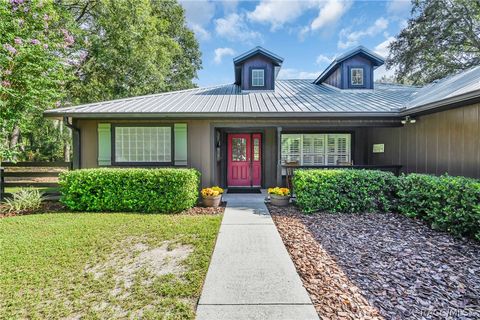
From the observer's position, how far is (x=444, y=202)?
4887 millimetres

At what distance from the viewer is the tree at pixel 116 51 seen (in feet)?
37.2

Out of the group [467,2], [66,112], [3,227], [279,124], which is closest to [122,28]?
[66,112]

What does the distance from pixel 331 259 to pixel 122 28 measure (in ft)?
41.2

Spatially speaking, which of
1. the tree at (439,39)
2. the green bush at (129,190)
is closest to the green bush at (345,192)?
→ the green bush at (129,190)

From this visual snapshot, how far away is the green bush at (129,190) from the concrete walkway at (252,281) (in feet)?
6.47

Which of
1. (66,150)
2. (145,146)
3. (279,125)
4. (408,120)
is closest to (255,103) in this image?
(279,125)

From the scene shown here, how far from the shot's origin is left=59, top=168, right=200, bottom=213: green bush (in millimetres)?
6309

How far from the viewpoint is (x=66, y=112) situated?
720 cm

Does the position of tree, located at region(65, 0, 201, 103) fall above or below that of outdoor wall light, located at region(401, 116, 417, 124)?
above

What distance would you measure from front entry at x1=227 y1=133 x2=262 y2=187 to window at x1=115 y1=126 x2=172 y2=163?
9.50 feet

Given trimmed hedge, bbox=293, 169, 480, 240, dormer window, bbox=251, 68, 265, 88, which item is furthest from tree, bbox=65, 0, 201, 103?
trimmed hedge, bbox=293, 169, 480, 240

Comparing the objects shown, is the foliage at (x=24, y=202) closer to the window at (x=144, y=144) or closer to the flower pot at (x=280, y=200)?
the window at (x=144, y=144)

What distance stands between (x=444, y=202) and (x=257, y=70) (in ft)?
25.3

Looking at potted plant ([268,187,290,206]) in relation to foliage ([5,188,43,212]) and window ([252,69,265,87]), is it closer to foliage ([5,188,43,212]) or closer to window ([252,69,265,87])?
window ([252,69,265,87])
